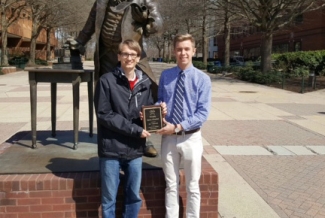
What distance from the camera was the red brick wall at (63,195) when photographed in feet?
11.2

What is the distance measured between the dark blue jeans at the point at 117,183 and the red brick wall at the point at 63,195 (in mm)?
343

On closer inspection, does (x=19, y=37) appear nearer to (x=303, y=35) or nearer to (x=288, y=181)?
(x=303, y=35)

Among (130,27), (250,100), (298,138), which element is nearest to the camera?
(130,27)

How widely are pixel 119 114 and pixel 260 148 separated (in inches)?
185

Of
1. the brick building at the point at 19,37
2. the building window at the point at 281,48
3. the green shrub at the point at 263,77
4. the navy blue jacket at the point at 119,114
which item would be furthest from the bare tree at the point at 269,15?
the brick building at the point at 19,37

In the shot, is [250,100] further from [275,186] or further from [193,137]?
[193,137]

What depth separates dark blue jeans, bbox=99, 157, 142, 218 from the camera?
3.00 m

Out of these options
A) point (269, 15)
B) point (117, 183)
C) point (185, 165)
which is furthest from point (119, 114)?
point (269, 15)

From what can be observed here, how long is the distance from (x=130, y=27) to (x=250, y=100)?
1147cm

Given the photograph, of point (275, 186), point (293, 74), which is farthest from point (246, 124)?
point (293, 74)

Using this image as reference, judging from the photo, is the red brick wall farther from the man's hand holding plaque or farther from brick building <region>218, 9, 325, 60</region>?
brick building <region>218, 9, 325, 60</region>

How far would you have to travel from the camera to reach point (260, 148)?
696cm

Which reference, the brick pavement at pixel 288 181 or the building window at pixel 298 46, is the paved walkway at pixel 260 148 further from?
the building window at pixel 298 46

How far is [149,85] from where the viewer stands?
3.07 metres
